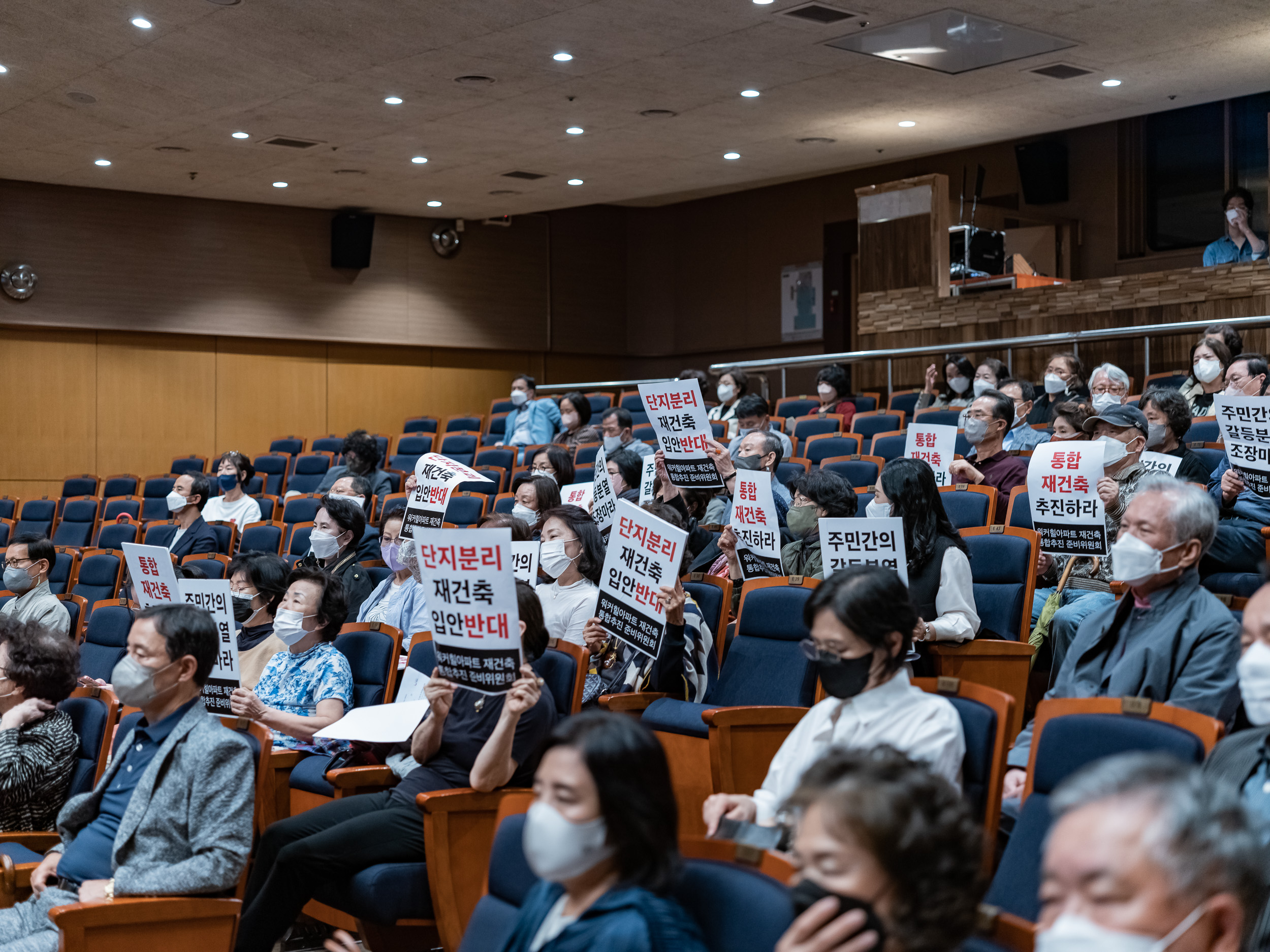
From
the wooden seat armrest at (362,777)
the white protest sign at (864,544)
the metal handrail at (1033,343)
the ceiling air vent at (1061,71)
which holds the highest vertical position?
the ceiling air vent at (1061,71)

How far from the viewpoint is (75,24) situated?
332 inches

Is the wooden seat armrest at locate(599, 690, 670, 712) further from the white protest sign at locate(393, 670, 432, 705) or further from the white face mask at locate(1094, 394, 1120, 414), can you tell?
the white face mask at locate(1094, 394, 1120, 414)

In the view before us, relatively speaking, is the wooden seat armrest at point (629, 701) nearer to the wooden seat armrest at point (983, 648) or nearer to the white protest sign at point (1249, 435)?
the wooden seat armrest at point (983, 648)

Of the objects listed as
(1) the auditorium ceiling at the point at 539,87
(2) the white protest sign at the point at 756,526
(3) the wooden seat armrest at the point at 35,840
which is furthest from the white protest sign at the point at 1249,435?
(1) the auditorium ceiling at the point at 539,87

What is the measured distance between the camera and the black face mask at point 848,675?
2471mm

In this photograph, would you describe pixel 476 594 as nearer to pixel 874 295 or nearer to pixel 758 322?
pixel 874 295

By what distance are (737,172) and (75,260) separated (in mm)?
7155

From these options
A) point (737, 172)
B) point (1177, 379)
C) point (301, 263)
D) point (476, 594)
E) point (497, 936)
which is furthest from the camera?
point (301, 263)

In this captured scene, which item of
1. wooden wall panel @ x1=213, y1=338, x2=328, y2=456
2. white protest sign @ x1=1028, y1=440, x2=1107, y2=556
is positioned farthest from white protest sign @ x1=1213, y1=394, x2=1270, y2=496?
wooden wall panel @ x1=213, y1=338, x2=328, y2=456

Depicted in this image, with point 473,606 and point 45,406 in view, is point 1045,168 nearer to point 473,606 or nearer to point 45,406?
point 45,406

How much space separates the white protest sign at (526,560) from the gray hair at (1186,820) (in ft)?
8.53

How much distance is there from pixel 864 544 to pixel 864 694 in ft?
3.52

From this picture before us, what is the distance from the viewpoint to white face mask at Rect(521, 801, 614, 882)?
1.82 metres

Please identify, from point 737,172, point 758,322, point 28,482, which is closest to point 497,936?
point 737,172
